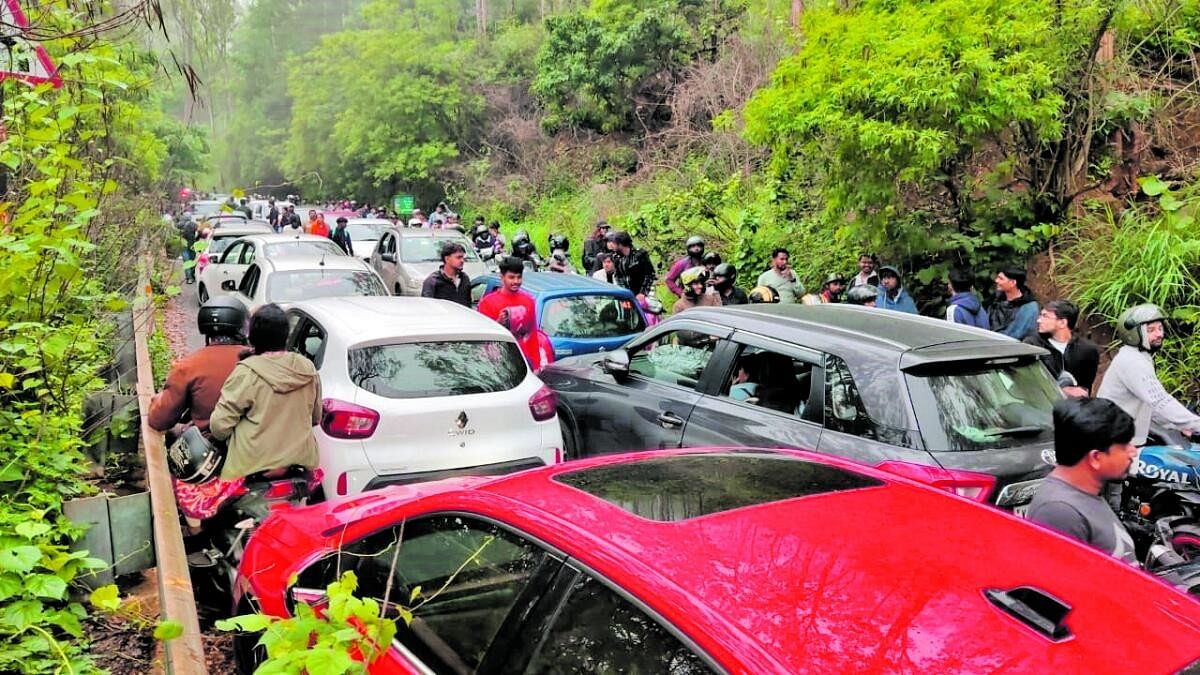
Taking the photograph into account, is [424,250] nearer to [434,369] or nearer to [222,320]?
[434,369]

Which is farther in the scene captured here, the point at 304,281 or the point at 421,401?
the point at 304,281

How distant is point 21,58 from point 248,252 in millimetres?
10900

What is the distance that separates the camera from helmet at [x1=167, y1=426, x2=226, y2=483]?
16.1ft

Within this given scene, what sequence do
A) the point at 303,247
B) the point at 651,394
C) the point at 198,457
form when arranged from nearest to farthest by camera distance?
the point at 198,457 → the point at 651,394 → the point at 303,247

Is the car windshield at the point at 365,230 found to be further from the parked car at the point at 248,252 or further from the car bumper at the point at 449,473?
the car bumper at the point at 449,473

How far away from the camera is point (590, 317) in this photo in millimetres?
9242

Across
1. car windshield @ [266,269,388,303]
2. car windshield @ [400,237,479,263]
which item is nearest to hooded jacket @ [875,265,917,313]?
car windshield @ [266,269,388,303]

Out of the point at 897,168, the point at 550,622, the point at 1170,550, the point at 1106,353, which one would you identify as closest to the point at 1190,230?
the point at 1106,353

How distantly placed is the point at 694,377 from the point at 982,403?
80.3 inches

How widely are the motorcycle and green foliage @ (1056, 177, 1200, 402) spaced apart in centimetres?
313

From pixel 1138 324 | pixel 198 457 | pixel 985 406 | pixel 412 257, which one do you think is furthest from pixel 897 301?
pixel 412 257

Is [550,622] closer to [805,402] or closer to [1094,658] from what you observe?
[1094,658]

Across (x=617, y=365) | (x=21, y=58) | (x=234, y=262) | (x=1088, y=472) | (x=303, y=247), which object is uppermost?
(x=21, y=58)

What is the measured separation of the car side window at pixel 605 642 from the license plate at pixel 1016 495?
288cm
